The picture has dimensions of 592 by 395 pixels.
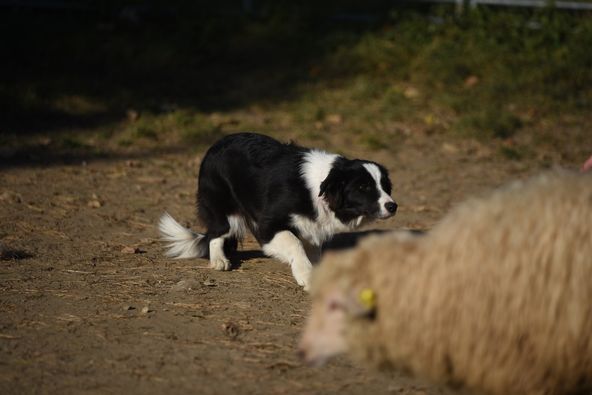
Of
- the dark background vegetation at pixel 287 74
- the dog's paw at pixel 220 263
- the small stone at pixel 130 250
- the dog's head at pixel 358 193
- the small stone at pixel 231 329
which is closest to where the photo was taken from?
the small stone at pixel 231 329

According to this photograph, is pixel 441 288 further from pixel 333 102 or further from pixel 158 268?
pixel 333 102

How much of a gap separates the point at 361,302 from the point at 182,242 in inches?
128

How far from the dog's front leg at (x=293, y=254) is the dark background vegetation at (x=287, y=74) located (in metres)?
4.41

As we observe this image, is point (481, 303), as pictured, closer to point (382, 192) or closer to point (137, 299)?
point (382, 192)

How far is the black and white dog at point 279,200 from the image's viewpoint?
6070 millimetres

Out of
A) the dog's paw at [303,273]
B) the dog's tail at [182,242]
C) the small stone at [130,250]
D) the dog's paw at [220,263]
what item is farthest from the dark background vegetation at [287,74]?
the dog's paw at [303,273]

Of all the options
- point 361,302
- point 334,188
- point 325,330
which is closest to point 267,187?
point 334,188

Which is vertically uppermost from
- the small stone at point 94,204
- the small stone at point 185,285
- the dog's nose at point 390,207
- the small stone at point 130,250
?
the dog's nose at point 390,207

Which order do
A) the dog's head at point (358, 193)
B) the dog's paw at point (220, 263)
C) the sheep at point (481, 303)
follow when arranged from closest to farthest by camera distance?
the sheep at point (481, 303) → the dog's head at point (358, 193) → the dog's paw at point (220, 263)

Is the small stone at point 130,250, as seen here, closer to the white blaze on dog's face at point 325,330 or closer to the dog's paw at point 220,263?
the dog's paw at point 220,263

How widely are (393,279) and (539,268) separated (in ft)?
2.15

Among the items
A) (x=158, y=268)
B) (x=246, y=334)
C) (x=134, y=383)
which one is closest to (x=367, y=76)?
(x=158, y=268)

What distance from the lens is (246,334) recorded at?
5.04m

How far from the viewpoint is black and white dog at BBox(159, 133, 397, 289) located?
6.07 meters
